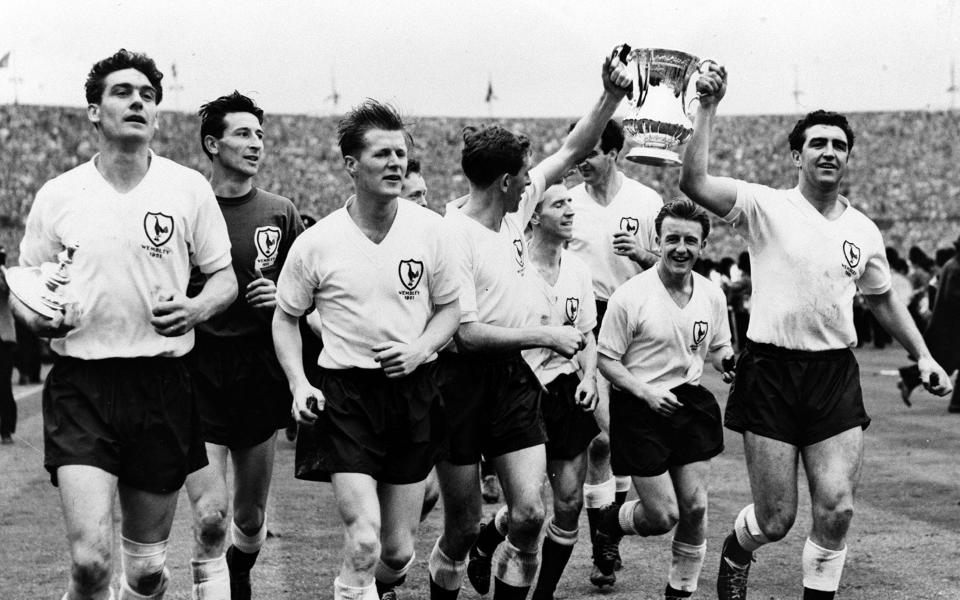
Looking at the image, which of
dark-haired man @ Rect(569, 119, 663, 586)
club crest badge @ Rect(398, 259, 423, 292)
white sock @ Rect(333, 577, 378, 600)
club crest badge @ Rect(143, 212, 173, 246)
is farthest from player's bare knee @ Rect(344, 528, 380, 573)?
dark-haired man @ Rect(569, 119, 663, 586)

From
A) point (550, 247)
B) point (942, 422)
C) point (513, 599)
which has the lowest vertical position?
point (942, 422)

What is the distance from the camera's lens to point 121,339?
4.90 meters

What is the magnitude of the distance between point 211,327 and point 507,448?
5.03ft

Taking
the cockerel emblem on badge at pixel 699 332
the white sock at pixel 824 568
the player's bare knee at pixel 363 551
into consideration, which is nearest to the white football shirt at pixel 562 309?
the cockerel emblem on badge at pixel 699 332

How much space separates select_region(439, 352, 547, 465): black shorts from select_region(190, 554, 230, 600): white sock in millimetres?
1121

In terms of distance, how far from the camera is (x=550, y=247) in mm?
6832

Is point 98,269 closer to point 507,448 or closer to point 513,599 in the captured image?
point 507,448

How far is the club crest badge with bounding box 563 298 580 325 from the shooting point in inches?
263

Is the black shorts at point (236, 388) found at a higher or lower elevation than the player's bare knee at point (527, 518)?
higher

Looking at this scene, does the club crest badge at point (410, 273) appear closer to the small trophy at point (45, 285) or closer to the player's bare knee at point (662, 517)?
the small trophy at point (45, 285)

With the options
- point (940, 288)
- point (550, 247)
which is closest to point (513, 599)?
point (550, 247)

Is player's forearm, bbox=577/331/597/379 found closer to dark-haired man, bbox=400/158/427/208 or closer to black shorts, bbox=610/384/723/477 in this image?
black shorts, bbox=610/384/723/477

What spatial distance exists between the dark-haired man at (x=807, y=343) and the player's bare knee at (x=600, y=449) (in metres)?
1.54

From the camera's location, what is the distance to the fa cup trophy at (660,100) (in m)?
6.43
